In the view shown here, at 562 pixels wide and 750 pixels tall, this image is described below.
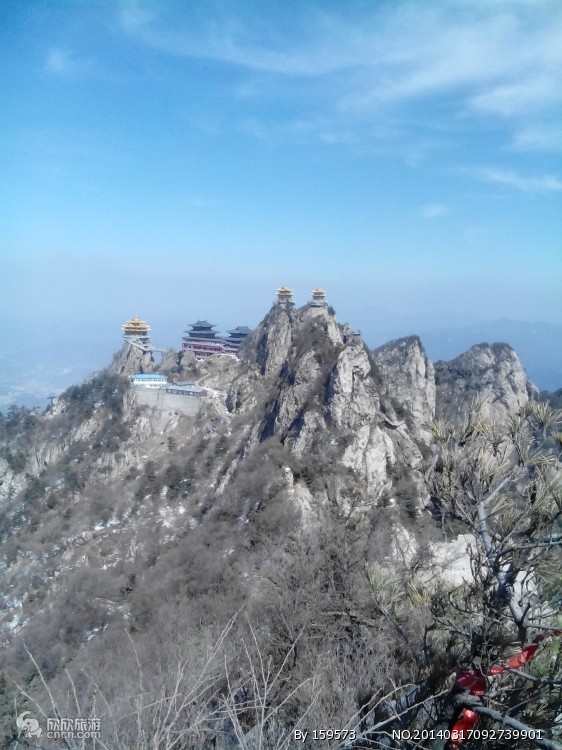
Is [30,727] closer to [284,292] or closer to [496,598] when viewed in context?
[496,598]

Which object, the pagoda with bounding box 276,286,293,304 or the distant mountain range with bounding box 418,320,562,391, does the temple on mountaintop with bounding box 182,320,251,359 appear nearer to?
the pagoda with bounding box 276,286,293,304

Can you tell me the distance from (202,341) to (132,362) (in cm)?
544

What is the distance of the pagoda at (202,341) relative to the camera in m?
38.5

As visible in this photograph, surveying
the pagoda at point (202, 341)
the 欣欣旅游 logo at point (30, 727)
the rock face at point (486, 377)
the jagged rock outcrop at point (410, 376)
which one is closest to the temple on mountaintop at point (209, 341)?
the pagoda at point (202, 341)

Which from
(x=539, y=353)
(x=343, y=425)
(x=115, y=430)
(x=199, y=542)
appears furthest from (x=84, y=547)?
(x=539, y=353)

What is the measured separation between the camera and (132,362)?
3784cm

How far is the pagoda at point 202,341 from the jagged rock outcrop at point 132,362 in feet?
9.64

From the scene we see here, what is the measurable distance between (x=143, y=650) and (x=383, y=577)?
29.3 ft

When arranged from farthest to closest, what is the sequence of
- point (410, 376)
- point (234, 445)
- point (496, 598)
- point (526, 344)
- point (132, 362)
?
point (526, 344)
point (132, 362)
point (410, 376)
point (234, 445)
point (496, 598)

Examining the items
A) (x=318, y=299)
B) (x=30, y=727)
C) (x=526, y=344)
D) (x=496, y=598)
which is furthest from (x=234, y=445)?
(x=526, y=344)

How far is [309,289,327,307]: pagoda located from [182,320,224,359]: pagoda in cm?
827

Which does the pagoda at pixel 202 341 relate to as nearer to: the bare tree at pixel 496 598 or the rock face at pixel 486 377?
the rock face at pixel 486 377

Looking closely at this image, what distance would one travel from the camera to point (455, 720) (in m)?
3.29

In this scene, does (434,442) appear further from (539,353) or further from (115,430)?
(539,353)
